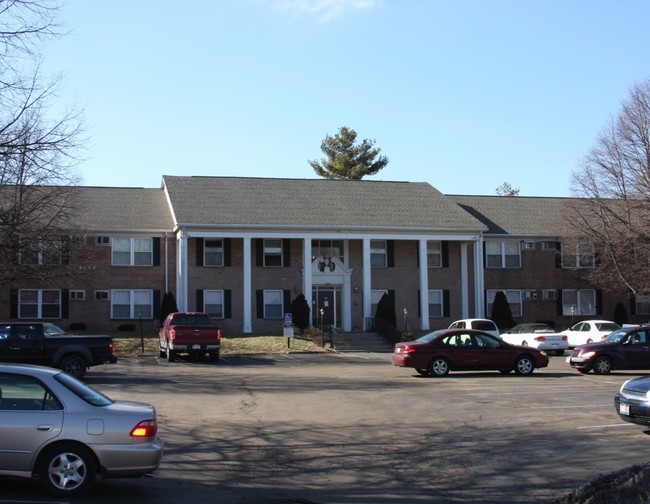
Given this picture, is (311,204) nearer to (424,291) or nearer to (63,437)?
(424,291)

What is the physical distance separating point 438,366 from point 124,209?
2502 centimetres

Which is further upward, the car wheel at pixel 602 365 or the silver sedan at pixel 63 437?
the silver sedan at pixel 63 437

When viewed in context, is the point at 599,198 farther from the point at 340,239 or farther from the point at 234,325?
the point at 234,325

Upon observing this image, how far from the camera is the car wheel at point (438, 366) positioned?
77.0 feet

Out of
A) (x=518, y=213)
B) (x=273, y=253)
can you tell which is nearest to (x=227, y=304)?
(x=273, y=253)

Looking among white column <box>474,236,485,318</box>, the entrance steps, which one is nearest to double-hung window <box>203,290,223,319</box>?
the entrance steps

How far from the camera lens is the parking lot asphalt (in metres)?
9.54

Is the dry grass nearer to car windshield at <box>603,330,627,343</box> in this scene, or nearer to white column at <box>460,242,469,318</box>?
white column at <box>460,242,469,318</box>

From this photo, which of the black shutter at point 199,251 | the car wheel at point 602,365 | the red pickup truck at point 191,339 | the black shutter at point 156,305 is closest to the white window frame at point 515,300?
the black shutter at point 199,251

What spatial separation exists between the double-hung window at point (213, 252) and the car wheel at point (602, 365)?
71.1 ft

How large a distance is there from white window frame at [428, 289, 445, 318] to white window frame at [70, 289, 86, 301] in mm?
18736

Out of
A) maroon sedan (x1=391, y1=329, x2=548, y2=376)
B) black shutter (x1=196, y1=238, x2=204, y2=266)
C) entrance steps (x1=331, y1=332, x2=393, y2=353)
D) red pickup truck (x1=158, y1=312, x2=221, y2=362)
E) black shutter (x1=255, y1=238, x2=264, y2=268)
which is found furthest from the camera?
black shutter (x1=255, y1=238, x2=264, y2=268)

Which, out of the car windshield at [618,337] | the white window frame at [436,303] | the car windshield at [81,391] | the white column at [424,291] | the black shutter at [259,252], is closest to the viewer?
the car windshield at [81,391]

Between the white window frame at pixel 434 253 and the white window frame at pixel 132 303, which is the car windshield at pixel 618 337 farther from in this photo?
the white window frame at pixel 132 303
